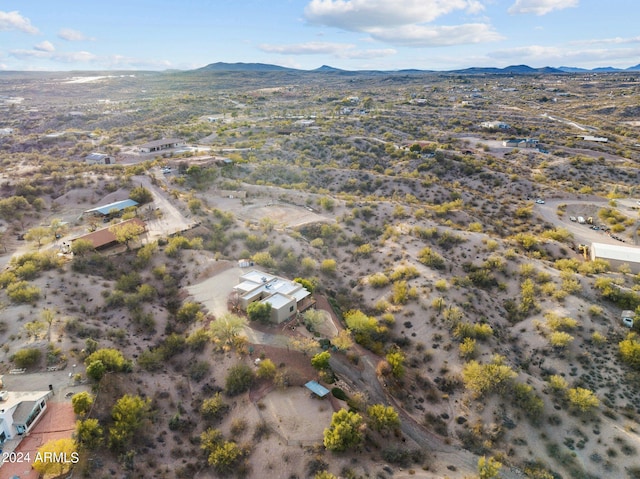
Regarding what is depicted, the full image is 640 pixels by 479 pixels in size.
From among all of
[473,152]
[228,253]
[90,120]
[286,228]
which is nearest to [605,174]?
[473,152]

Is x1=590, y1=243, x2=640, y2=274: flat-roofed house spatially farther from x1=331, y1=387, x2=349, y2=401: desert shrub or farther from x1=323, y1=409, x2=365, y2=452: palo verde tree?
x1=323, y1=409, x2=365, y2=452: palo verde tree

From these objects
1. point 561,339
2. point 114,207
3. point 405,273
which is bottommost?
point 561,339

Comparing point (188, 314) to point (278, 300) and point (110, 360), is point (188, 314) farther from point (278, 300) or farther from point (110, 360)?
point (110, 360)

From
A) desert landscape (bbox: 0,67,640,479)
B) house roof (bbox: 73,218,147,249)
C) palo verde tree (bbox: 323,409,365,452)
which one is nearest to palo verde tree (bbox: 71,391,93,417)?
desert landscape (bbox: 0,67,640,479)

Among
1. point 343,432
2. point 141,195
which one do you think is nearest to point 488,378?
point 343,432

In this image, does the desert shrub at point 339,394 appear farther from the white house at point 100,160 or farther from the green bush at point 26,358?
the white house at point 100,160

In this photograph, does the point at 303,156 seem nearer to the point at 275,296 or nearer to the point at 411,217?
the point at 411,217
